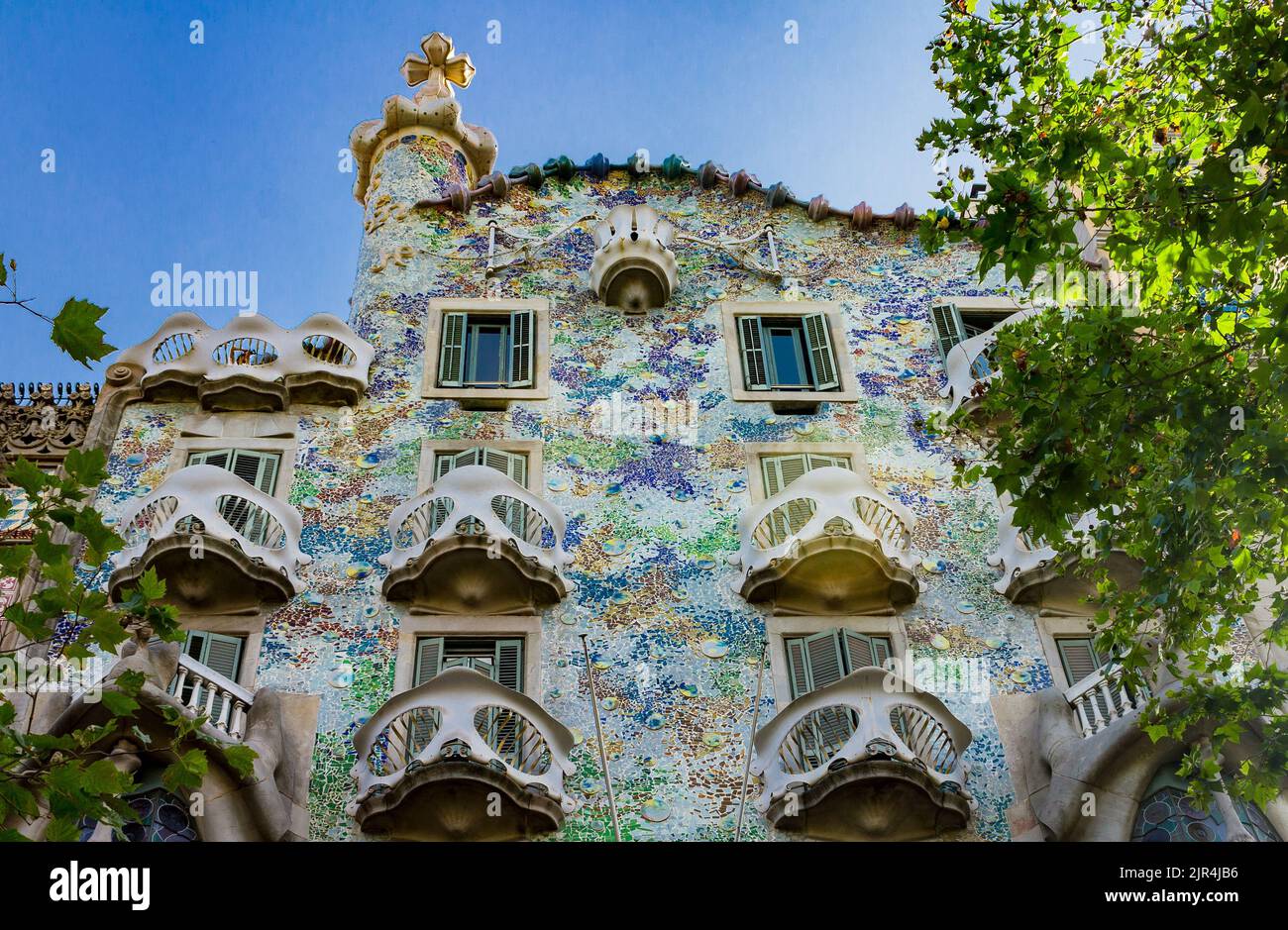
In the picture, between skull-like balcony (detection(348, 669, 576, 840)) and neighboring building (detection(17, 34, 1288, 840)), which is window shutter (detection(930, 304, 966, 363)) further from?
skull-like balcony (detection(348, 669, 576, 840))

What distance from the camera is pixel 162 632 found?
35.6 ft

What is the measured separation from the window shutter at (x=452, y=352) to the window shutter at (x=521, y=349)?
1.99ft

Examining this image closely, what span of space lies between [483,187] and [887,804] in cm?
1124

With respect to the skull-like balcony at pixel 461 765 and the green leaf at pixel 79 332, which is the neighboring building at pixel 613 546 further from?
the green leaf at pixel 79 332

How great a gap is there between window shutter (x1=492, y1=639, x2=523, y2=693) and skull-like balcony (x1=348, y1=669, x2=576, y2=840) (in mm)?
1076

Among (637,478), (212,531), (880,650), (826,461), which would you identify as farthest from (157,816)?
(826,461)

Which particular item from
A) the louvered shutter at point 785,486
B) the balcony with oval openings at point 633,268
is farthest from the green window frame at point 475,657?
the balcony with oval openings at point 633,268

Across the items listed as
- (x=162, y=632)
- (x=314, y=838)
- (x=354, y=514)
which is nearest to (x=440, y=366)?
(x=354, y=514)

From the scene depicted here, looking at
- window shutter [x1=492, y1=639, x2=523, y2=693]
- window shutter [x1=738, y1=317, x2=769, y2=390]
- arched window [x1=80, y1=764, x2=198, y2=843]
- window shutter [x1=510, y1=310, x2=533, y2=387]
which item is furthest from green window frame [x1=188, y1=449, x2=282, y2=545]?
window shutter [x1=738, y1=317, x2=769, y2=390]

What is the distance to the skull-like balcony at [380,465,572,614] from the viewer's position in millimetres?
16406

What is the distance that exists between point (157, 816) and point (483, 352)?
7928 millimetres

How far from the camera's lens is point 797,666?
53.2 feet

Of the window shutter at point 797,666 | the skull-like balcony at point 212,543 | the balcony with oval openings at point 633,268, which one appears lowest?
the window shutter at point 797,666

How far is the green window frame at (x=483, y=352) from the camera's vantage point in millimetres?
19672
